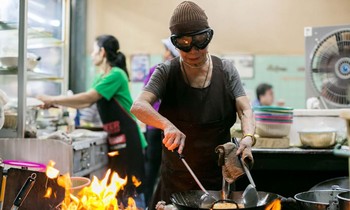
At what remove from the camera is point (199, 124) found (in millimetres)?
2279

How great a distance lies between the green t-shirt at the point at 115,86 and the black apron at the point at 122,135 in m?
0.06

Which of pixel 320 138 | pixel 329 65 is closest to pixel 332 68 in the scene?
pixel 329 65

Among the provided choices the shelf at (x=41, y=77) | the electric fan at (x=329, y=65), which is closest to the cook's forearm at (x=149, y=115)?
the shelf at (x=41, y=77)

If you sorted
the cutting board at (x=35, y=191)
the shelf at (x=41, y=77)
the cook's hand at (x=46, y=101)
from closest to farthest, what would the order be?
the cutting board at (x=35, y=191) → the cook's hand at (x=46, y=101) → the shelf at (x=41, y=77)

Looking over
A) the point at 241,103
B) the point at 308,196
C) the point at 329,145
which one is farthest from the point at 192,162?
the point at 329,145

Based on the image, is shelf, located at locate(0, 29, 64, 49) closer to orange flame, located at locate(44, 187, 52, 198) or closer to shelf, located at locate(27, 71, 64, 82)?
shelf, located at locate(27, 71, 64, 82)

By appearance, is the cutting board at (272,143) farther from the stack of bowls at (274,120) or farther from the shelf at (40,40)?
the shelf at (40,40)

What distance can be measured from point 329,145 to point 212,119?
3.61ft

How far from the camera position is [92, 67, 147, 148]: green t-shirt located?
11.3 ft

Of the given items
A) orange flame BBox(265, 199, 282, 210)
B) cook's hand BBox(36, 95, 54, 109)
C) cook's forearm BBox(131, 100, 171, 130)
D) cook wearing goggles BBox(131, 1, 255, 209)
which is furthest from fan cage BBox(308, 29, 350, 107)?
cook's hand BBox(36, 95, 54, 109)

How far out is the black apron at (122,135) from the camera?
138 inches

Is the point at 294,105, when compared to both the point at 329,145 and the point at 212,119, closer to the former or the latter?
the point at 329,145

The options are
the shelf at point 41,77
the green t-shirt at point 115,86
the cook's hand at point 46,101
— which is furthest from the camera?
the shelf at point 41,77

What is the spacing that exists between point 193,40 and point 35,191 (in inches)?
43.9
